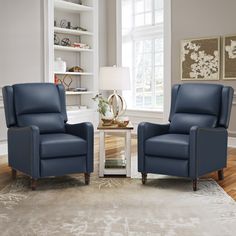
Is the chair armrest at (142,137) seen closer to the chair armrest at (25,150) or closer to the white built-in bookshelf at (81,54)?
the chair armrest at (25,150)

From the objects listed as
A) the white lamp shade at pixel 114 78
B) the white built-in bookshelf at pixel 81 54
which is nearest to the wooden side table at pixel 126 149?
the white lamp shade at pixel 114 78

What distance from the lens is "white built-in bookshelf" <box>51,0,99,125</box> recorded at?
6.87 meters

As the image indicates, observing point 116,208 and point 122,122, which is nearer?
point 116,208

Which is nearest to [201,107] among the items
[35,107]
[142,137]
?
[142,137]

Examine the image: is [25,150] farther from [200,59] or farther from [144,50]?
[144,50]

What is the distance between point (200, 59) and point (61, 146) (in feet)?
10.5

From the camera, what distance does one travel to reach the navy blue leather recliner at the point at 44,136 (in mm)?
3760

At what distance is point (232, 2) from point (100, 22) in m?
2.45

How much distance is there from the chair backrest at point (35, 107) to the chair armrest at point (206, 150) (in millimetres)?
1480

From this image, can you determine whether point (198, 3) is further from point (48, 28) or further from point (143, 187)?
point (143, 187)

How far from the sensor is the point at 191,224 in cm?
286

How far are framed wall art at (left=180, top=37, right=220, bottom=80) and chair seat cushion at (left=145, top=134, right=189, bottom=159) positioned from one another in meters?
2.35

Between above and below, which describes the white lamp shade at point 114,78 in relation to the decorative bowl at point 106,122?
above

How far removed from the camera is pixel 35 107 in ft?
14.1
